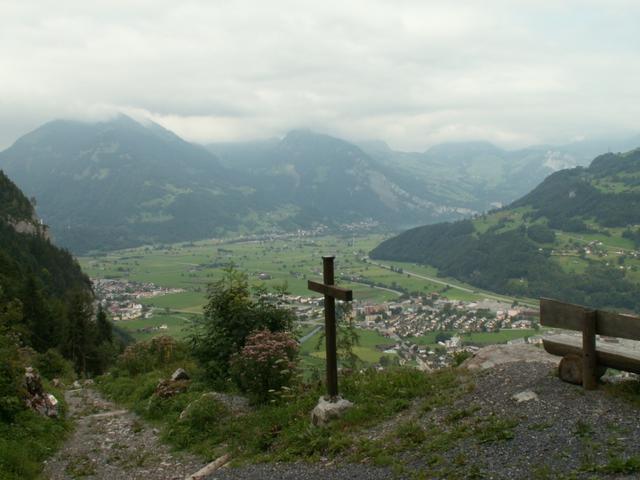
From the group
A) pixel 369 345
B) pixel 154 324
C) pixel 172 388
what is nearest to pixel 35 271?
pixel 154 324

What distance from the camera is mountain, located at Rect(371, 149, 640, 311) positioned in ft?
345

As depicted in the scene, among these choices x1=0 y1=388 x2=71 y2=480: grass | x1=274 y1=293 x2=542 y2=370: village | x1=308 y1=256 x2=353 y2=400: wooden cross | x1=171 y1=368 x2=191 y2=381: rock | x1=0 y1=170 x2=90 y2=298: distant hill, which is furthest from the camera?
x1=0 y1=170 x2=90 y2=298: distant hill

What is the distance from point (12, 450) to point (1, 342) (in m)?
3.43

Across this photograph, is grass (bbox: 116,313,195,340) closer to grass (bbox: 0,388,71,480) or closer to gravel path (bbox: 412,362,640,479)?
grass (bbox: 0,388,71,480)

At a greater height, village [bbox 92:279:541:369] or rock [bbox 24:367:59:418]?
rock [bbox 24:367:59:418]

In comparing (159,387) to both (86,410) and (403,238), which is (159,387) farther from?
(403,238)

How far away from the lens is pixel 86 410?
17.2 metres

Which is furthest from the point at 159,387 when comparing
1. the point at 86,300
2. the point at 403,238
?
the point at 403,238

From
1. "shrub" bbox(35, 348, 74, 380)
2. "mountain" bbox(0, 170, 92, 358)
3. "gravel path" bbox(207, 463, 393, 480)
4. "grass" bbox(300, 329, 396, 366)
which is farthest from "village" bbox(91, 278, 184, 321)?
"gravel path" bbox(207, 463, 393, 480)

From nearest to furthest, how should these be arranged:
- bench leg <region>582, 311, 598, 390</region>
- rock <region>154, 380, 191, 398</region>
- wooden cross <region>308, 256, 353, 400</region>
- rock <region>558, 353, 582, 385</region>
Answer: bench leg <region>582, 311, 598, 390</region>
rock <region>558, 353, 582, 385</region>
wooden cross <region>308, 256, 353, 400</region>
rock <region>154, 380, 191, 398</region>

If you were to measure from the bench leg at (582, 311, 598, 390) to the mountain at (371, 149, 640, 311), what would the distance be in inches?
3575

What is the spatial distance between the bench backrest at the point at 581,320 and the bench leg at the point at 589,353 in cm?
8

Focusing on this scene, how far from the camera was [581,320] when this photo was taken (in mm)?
9078

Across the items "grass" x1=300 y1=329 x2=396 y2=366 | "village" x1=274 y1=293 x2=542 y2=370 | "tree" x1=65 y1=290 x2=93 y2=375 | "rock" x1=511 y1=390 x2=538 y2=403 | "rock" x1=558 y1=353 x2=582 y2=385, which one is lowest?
"village" x1=274 y1=293 x2=542 y2=370
